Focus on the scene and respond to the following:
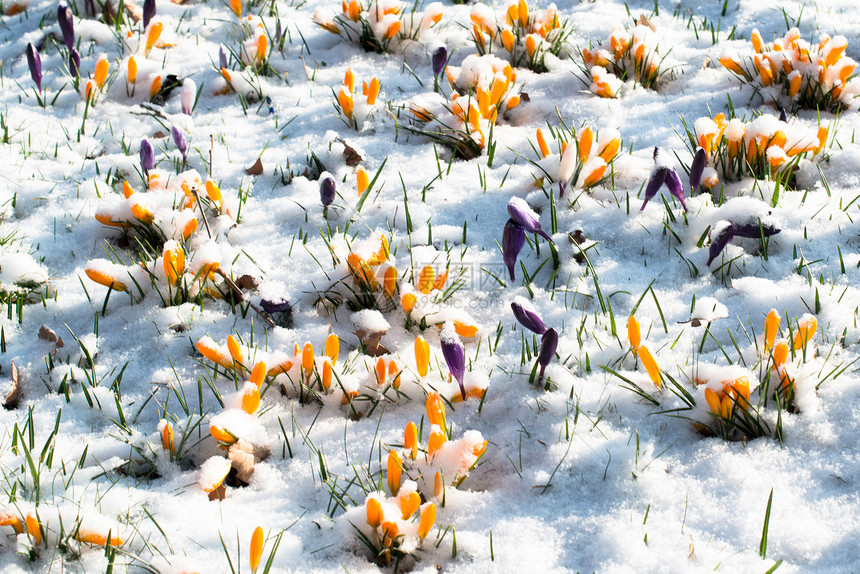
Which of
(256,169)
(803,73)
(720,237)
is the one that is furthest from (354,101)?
(803,73)

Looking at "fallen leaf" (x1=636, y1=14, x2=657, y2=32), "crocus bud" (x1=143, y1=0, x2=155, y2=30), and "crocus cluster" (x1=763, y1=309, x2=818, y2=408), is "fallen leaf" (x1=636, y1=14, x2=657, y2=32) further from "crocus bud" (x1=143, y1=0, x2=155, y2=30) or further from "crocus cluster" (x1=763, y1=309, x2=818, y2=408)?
"crocus bud" (x1=143, y1=0, x2=155, y2=30)

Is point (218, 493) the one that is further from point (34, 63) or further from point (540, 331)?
point (34, 63)

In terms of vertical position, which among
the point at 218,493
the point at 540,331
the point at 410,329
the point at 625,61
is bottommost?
the point at 218,493

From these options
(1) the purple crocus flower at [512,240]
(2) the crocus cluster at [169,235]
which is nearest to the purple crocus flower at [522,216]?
(1) the purple crocus flower at [512,240]

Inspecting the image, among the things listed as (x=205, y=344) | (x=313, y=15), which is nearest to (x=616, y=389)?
(x=205, y=344)

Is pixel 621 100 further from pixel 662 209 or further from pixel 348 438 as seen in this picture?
pixel 348 438

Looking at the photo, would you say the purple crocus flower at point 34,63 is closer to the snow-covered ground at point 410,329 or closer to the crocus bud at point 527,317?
the snow-covered ground at point 410,329
